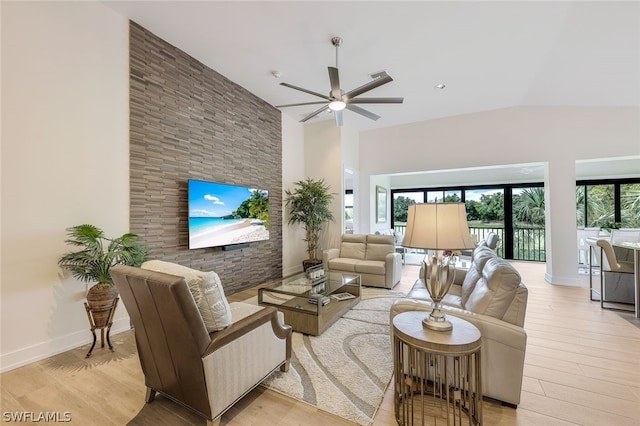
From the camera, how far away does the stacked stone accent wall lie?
3.06 metres

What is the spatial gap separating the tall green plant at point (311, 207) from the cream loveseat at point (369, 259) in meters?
0.68

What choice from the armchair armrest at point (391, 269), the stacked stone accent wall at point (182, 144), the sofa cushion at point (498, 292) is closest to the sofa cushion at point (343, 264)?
the armchair armrest at point (391, 269)

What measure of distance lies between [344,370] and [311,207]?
138 inches

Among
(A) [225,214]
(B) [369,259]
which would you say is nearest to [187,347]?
(A) [225,214]

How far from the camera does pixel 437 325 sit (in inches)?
63.4

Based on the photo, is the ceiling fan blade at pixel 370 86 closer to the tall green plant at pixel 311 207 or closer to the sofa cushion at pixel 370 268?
the tall green plant at pixel 311 207

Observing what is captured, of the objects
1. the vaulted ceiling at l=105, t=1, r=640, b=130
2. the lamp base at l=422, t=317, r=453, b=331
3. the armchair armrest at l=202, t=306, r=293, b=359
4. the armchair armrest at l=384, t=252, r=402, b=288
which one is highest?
the vaulted ceiling at l=105, t=1, r=640, b=130

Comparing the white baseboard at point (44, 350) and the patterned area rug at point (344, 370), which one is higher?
the white baseboard at point (44, 350)

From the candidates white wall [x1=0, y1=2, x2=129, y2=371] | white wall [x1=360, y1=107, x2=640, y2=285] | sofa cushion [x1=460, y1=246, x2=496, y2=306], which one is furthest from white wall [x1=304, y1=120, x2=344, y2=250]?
white wall [x1=0, y1=2, x2=129, y2=371]

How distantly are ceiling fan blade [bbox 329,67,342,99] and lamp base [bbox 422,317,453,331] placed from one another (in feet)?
8.44

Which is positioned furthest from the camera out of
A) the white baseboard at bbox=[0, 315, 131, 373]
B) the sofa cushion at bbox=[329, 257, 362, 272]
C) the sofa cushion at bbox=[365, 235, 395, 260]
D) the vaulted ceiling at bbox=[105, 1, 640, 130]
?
the sofa cushion at bbox=[365, 235, 395, 260]

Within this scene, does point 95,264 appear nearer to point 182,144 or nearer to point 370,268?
point 182,144

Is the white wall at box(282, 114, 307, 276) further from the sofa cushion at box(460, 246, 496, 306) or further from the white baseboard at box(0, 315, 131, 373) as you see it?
the sofa cushion at box(460, 246, 496, 306)

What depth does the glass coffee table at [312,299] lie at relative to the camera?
2.78m
